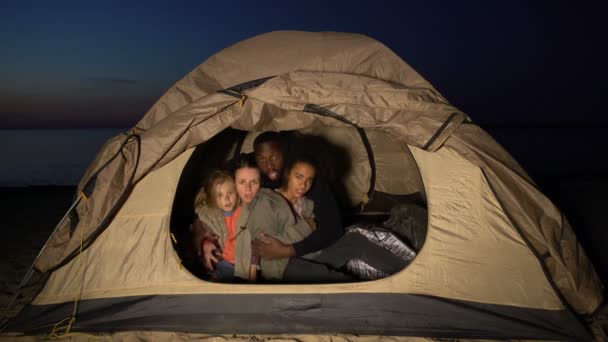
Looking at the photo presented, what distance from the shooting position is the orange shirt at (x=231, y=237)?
3572mm

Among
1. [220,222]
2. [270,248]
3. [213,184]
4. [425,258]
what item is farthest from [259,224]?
[425,258]

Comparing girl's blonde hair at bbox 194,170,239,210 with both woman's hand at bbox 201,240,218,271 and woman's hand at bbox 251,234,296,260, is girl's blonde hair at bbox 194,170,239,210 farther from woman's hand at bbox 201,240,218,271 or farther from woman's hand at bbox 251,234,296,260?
woman's hand at bbox 251,234,296,260

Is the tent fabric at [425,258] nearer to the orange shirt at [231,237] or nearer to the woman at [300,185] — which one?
the orange shirt at [231,237]

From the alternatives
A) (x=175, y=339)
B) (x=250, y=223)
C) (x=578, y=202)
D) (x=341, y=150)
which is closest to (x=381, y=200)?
(x=341, y=150)

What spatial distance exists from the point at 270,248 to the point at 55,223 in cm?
476

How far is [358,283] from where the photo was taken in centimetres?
311

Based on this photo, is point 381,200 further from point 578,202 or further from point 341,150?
point 578,202

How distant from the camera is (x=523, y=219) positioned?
2994mm

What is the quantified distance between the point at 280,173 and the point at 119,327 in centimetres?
188

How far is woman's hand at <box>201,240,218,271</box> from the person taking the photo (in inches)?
145

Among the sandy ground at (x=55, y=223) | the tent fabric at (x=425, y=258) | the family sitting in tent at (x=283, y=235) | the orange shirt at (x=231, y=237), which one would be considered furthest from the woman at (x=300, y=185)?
the sandy ground at (x=55, y=223)

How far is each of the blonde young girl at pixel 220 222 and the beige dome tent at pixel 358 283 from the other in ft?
1.21

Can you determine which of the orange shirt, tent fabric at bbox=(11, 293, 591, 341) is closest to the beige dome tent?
tent fabric at bbox=(11, 293, 591, 341)

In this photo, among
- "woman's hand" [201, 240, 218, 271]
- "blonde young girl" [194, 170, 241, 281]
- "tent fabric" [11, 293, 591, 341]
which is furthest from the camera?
"woman's hand" [201, 240, 218, 271]
